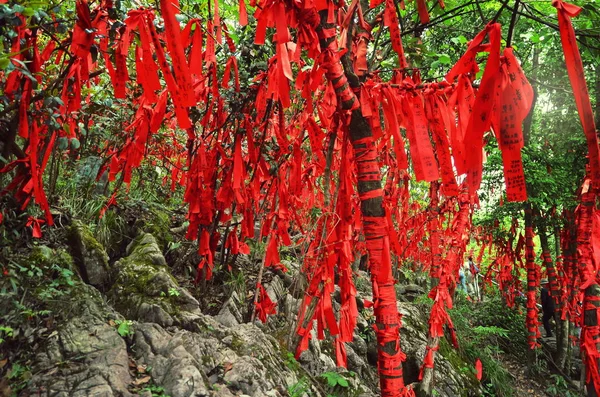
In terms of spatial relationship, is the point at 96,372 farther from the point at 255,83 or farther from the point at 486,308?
the point at 486,308

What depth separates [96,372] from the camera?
211cm

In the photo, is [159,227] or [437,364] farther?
[437,364]

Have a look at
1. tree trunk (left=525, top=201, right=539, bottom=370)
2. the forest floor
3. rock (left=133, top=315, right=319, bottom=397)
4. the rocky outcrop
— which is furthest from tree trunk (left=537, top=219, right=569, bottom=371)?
rock (left=133, top=315, right=319, bottom=397)

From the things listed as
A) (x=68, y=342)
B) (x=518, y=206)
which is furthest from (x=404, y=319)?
(x=68, y=342)

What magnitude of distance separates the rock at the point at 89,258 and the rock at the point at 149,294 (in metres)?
0.12

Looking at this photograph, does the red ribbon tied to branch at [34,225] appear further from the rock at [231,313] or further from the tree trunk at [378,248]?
the tree trunk at [378,248]

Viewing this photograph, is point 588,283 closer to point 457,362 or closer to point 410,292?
point 457,362

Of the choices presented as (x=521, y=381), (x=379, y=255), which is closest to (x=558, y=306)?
(x=521, y=381)

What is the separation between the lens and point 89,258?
3.24m

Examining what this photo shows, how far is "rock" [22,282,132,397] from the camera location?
1.98 metres

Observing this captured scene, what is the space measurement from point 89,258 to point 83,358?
4.20 ft

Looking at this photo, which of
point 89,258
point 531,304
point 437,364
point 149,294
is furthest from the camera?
point 531,304

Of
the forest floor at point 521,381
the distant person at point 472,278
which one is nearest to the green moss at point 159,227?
the forest floor at point 521,381

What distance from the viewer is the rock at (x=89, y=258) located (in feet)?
10.5
